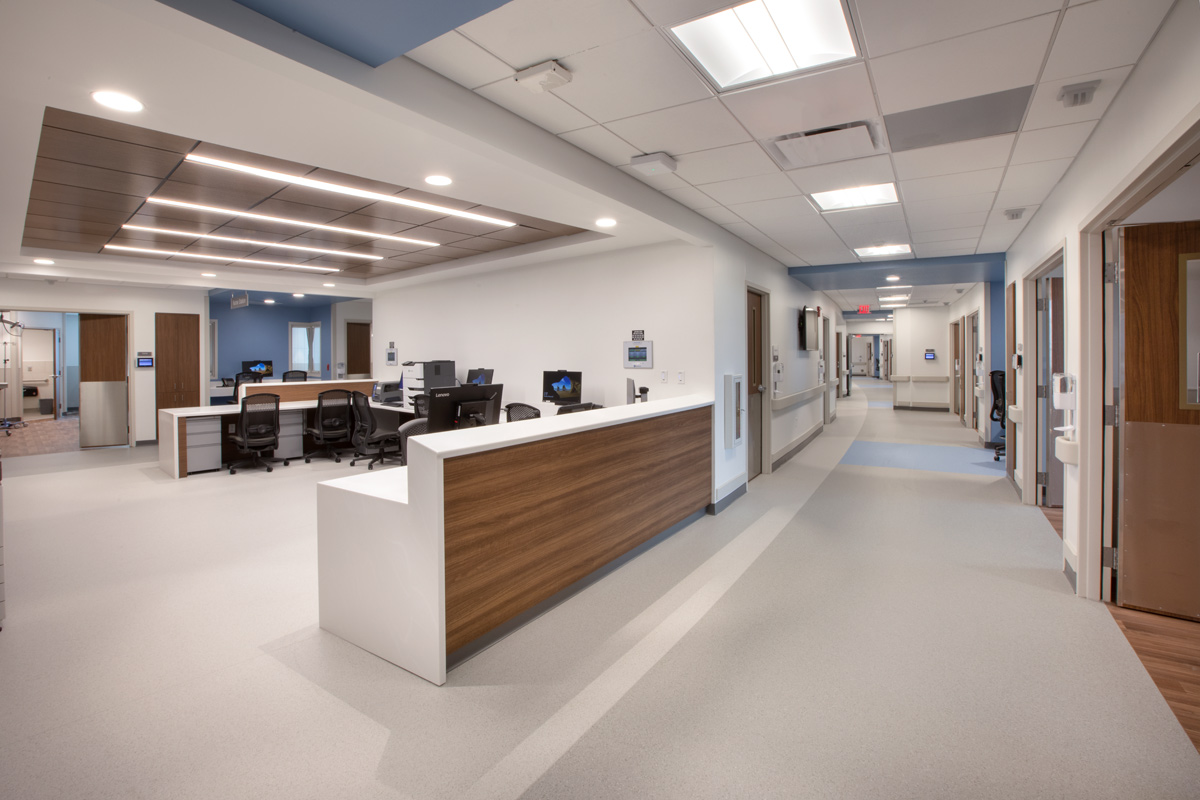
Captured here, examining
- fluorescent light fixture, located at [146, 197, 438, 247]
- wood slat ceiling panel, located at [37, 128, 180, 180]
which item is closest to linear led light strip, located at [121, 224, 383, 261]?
fluorescent light fixture, located at [146, 197, 438, 247]

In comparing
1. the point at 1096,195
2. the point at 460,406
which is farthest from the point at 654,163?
the point at 1096,195

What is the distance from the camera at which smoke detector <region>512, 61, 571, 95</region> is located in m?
2.46

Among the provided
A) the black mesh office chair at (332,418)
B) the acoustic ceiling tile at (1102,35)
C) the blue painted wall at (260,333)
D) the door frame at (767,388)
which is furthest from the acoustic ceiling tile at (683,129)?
the blue painted wall at (260,333)

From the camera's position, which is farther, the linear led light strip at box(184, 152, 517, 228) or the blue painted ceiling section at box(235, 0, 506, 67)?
the linear led light strip at box(184, 152, 517, 228)

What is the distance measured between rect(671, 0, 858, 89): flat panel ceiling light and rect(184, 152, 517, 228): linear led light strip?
282 cm

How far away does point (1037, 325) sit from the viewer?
17.3 ft

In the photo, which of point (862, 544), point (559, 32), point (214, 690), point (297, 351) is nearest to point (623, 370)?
point (862, 544)

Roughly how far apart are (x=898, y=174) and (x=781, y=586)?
298 cm

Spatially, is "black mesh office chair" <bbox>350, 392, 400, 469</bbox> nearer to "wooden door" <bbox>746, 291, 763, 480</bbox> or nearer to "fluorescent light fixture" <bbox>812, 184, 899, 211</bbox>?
"wooden door" <bbox>746, 291, 763, 480</bbox>

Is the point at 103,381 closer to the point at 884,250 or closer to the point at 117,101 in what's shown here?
the point at 117,101

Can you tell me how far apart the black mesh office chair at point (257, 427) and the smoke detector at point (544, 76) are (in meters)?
6.01

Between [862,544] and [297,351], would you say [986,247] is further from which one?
[297,351]

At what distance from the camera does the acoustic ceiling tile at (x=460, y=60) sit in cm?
233

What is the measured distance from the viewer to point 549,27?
7.20 ft
